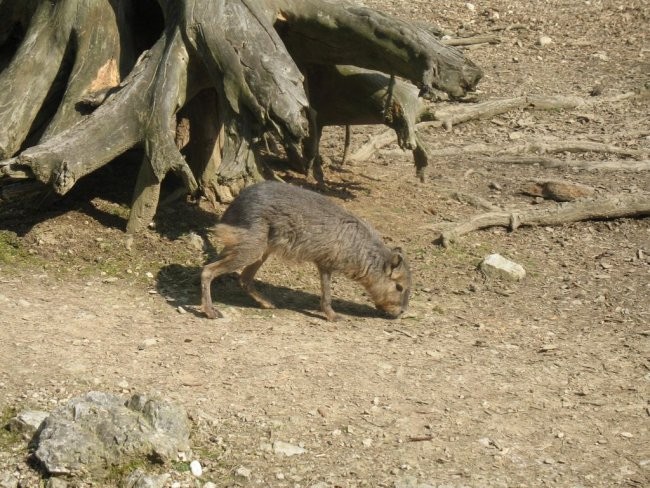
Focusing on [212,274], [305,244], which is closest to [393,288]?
[305,244]

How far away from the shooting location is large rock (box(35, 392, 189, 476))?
530 cm

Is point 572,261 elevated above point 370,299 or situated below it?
above

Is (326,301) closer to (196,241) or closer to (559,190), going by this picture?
(196,241)

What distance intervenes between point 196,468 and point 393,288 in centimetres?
275

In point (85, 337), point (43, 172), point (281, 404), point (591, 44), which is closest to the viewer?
point (281, 404)

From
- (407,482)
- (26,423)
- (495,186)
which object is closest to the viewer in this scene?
(407,482)

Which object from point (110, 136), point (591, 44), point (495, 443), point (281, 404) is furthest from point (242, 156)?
point (591, 44)

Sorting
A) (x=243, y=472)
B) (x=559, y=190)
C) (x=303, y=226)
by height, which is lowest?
(x=243, y=472)

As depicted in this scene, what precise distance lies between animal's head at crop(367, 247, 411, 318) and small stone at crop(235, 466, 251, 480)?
101 inches

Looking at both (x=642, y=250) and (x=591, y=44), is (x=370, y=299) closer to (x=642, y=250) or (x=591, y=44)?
(x=642, y=250)

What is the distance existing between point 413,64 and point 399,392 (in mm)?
3264

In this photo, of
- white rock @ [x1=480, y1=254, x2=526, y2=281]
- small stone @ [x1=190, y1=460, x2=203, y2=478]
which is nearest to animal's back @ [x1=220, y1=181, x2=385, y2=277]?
white rock @ [x1=480, y1=254, x2=526, y2=281]

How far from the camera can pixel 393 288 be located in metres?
7.73

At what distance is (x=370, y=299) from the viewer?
26.9ft
